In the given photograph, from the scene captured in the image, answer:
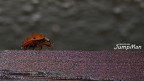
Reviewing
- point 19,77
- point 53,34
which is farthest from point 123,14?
point 19,77

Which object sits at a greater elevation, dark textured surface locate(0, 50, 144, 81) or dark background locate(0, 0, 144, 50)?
dark background locate(0, 0, 144, 50)

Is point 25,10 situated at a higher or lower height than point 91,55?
higher

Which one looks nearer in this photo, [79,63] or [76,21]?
[79,63]

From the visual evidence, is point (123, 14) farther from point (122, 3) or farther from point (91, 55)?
point (91, 55)

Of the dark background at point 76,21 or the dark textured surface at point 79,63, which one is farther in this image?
the dark background at point 76,21
